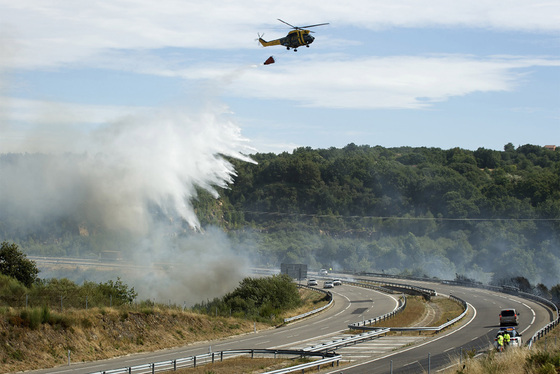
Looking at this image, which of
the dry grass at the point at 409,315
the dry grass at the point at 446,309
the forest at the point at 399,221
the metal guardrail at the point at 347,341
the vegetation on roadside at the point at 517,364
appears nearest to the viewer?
the vegetation on roadside at the point at 517,364

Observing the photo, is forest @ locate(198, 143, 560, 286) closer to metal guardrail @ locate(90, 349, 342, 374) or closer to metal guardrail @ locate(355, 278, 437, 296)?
metal guardrail @ locate(355, 278, 437, 296)

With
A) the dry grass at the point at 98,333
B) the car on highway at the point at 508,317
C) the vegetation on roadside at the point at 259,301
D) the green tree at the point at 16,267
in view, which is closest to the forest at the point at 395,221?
the vegetation on roadside at the point at 259,301

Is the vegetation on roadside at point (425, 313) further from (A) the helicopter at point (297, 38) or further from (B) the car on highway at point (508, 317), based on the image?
(A) the helicopter at point (297, 38)

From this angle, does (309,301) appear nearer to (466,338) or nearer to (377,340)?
(377,340)

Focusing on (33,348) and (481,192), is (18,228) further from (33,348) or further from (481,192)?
(481,192)

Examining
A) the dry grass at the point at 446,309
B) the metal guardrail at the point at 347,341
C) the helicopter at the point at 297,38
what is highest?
the helicopter at the point at 297,38

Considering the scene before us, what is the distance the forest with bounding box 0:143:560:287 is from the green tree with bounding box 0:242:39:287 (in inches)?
2881

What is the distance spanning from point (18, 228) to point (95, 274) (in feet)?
47.7

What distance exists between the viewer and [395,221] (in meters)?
177

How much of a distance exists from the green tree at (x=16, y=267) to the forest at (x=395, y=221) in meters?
73.2

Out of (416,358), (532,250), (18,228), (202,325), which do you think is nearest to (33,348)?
(202,325)

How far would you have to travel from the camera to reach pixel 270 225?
174 metres

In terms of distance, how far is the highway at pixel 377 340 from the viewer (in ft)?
127

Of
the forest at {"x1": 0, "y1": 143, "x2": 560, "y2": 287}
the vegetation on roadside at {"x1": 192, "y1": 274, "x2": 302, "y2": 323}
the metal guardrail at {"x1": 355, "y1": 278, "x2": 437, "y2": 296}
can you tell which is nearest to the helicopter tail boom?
the vegetation on roadside at {"x1": 192, "y1": 274, "x2": 302, "y2": 323}
